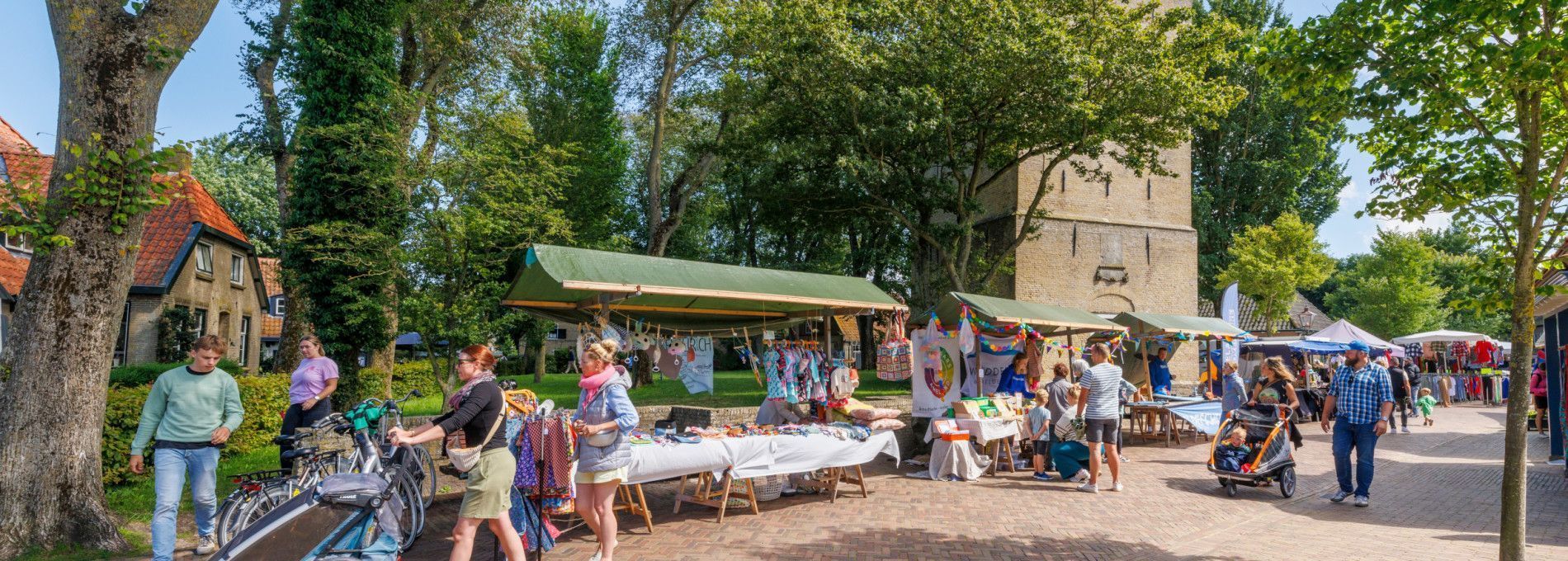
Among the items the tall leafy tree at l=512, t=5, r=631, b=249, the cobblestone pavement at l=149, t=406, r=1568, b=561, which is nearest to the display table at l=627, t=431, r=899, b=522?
the cobblestone pavement at l=149, t=406, r=1568, b=561

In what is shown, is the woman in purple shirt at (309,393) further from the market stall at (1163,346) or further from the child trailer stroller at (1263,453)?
the market stall at (1163,346)

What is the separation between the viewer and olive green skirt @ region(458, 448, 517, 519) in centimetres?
508

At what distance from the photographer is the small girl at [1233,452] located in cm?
926

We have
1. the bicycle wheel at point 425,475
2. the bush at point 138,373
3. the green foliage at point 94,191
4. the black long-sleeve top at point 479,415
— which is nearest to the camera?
the black long-sleeve top at point 479,415

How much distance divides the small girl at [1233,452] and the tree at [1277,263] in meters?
22.5

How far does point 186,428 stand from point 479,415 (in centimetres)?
243

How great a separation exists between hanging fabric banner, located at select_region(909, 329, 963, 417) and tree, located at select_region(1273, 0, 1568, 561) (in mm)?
6354

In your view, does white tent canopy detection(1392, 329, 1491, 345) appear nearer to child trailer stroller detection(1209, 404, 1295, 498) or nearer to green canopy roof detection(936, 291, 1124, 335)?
green canopy roof detection(936, 291, 1124, 335)

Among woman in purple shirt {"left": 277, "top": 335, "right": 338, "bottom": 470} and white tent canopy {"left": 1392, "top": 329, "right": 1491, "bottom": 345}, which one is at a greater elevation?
white tent canopy {"left": 1392, "top": 329, "right": 1491, "bottom": 345}

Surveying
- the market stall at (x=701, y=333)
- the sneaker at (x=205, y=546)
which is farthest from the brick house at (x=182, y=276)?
the sneaker at (x=205, y=546)

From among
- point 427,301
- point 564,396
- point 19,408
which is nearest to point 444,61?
point 564,396

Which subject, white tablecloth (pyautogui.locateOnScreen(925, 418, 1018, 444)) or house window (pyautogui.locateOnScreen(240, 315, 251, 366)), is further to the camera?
house window (pyautogui.locateOnScreen(240, 315, 251, 366))

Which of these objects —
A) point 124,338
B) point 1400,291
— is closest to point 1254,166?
point 1400,291

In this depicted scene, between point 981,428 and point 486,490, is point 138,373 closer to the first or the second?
point 486,490
